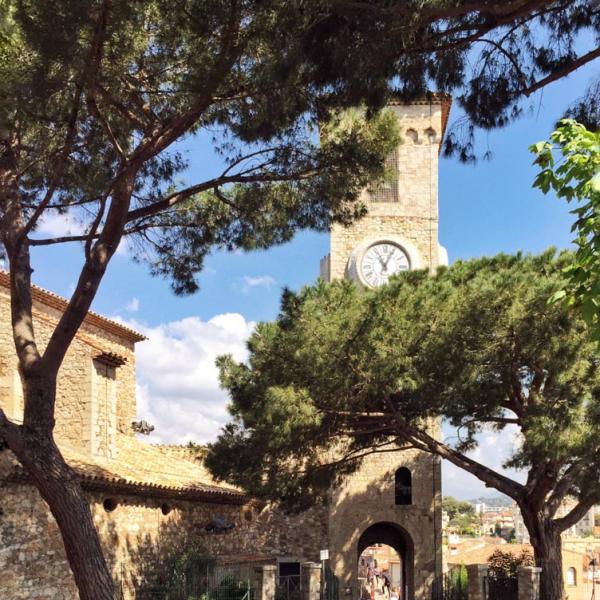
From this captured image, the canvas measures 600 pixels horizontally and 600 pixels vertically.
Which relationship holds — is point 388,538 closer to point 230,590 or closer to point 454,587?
point 454,587

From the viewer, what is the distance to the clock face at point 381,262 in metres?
23.1

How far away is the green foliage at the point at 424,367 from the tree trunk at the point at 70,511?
524 centimetres

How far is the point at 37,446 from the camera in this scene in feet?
26.7

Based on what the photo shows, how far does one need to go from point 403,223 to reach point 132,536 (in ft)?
40.3

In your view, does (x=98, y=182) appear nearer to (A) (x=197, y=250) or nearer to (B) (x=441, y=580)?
(A) (x=197, y=250)

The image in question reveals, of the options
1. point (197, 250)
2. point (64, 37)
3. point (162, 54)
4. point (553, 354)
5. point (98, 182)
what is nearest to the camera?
point (64, 37)

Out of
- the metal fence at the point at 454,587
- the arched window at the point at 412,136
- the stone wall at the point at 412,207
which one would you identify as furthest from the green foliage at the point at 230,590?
the arched window at the point at 412,136

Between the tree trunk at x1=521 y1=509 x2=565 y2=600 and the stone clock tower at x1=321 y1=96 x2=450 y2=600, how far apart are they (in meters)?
6.10

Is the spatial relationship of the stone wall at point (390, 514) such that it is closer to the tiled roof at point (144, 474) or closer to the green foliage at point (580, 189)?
the tiled roof at point (144, 474)

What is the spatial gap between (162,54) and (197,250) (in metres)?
3.08

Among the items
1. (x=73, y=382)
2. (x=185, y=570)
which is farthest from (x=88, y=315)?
(x=185, y=570)

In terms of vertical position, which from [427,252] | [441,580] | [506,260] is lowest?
[441,580]

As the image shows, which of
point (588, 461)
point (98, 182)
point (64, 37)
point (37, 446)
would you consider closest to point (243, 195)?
point (98, 182)

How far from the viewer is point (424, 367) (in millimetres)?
13516
